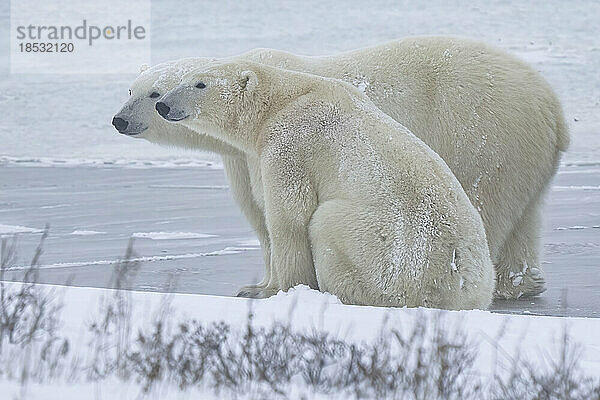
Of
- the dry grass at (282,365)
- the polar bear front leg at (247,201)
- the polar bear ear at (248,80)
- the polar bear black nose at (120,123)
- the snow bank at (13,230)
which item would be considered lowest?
the snow bank at (13,230)

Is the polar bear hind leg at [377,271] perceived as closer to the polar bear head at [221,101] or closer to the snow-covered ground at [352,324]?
the snow-covered ground at [352,324]

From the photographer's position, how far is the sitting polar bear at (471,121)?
5152 millimetres

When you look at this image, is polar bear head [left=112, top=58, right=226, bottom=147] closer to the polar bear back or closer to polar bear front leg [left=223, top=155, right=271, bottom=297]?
polar bear front leg [left=223, top=155, right=271, bottom=297]

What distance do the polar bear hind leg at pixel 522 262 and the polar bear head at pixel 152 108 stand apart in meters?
1.61

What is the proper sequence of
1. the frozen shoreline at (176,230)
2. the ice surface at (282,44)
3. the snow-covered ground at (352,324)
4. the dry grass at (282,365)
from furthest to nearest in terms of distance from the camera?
1. the ice surface at (282,44)
2. the frozen shoreline at (176,230)
3. the snow-covered ground at (352,324)
4. the dry grass at (282,365)

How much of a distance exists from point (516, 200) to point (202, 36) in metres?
14.9

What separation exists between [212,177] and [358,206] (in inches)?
271

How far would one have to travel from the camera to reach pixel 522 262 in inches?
210

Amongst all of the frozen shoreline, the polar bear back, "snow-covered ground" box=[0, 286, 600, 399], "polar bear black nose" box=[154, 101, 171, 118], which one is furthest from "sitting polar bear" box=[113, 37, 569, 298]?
"snow-covered ground" box=[0, 286, 600, 399]

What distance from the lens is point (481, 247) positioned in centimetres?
421

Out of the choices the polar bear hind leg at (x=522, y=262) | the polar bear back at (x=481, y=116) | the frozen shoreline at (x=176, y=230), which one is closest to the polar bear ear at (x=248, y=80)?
the polar bear back at (x=481, y=116)

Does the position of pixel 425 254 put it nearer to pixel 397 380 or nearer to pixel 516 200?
pixel 516 200

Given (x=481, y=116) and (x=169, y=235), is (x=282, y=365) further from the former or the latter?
(x=169, y=235)

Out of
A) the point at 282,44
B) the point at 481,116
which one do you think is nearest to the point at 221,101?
the point at 481,116
